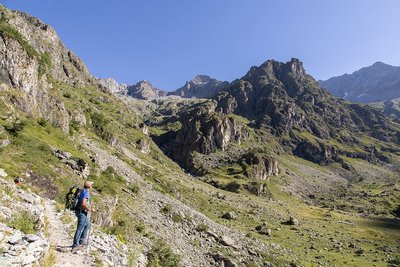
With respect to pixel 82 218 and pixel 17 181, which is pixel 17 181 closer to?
pixel 17 181

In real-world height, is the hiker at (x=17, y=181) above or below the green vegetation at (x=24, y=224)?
below

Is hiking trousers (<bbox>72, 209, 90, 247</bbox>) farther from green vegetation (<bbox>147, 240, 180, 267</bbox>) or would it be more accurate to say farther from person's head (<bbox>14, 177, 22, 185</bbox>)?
person's head (<bbox>14, 177, 22, 185</bbox>)

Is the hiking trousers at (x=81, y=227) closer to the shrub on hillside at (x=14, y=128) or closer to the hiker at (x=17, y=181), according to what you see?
the hiker at (x=17, y=181)

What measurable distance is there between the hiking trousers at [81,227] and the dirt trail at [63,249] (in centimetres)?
51

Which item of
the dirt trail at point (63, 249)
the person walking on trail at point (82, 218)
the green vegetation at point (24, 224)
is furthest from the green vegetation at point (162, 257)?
the green vegetation at point (24, 224)

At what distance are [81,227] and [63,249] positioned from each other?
4.51ft

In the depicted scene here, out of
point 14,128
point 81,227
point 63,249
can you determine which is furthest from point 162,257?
point 14,128

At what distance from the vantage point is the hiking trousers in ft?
54.8

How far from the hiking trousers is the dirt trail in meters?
0.51

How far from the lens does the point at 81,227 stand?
55.0 ft

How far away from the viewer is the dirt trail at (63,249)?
15.3 m

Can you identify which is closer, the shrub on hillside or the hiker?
the hiker

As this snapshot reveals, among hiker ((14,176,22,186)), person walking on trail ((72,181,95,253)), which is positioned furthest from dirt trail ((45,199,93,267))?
hiker ((14,176,22,186))

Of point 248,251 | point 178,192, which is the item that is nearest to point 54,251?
point 248,251
